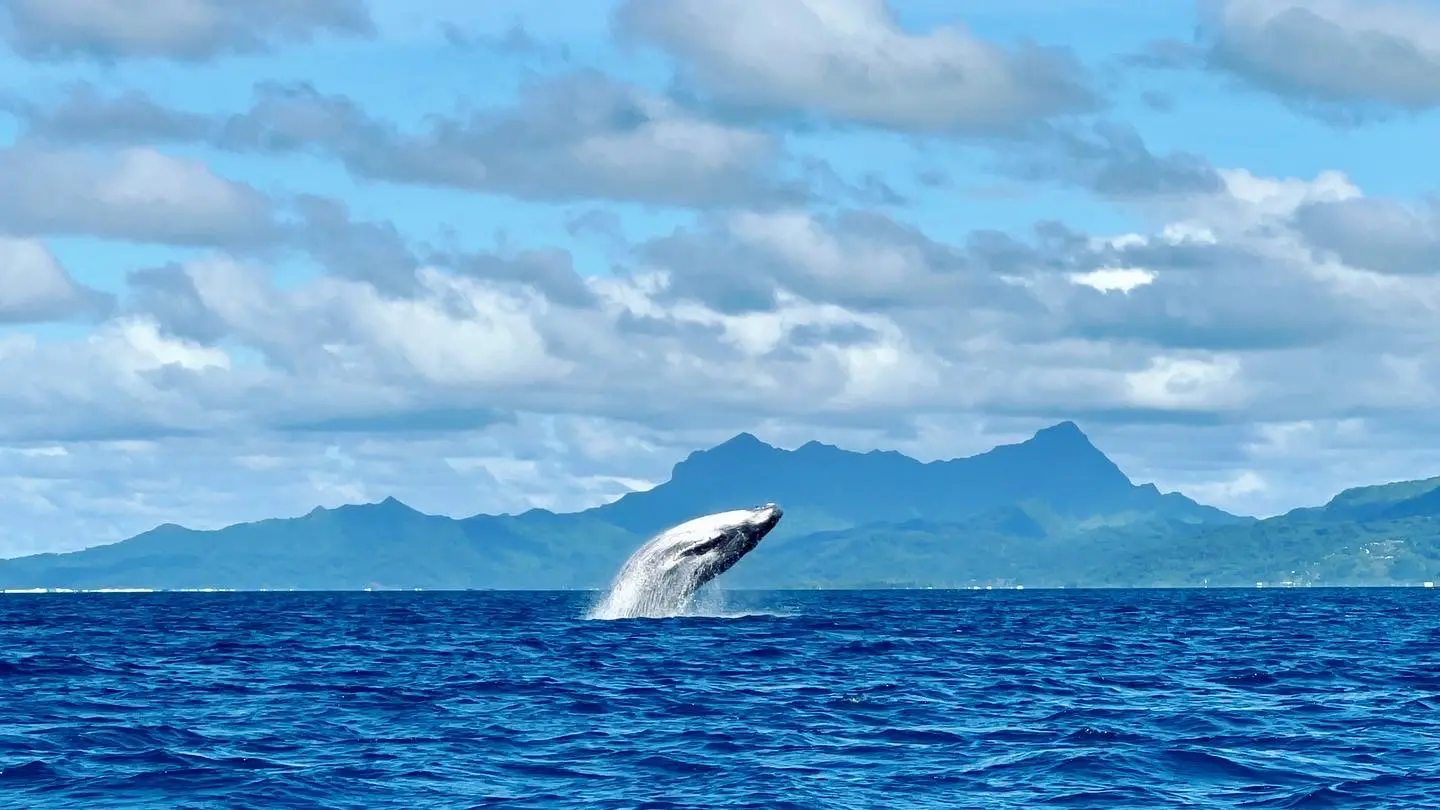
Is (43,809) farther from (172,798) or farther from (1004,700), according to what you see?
(1004,700)

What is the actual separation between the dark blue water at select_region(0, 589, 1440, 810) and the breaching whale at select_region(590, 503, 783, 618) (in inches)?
107

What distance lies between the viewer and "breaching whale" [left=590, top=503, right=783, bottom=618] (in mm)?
59438

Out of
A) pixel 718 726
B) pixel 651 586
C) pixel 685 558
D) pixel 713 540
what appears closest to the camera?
pixel 718 726

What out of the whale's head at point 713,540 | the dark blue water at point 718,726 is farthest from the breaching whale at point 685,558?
the dark blue water at point 718,726

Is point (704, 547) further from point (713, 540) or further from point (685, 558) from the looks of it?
point (685, 558)

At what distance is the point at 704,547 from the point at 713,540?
57 cm

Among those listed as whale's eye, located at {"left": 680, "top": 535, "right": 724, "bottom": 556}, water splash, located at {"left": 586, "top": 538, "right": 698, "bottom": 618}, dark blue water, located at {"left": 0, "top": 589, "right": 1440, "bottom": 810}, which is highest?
whale's eye, located at {"left": 680, "top": 535, "right": 724, "bottom": 556}

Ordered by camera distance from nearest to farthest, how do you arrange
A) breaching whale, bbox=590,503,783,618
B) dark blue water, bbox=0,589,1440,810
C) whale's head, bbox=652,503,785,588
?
dark blue water, bbox=0,589,1440,810 → whale's head, bbox=652,503,785,588 → breaching whale, bbox=590,503,783,618

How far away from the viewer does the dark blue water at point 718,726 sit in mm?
27188

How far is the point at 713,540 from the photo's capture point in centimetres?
5969

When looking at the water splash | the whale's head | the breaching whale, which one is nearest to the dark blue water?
the whale's head

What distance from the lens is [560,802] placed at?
26141 millimetres

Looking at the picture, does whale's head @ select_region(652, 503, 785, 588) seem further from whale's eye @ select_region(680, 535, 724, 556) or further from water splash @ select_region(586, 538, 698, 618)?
water splash @ select_region(586, 538, 698, 618)

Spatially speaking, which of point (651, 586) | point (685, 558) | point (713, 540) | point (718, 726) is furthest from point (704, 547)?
point (718, 726)
